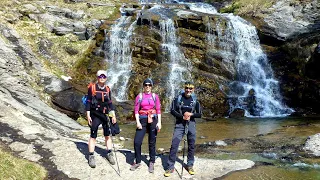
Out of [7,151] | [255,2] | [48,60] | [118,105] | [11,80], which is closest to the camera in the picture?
[7,151]

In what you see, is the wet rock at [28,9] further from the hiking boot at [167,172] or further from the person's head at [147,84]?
the hiking boot at [167,172]

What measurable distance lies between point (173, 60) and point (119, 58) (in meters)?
4.49

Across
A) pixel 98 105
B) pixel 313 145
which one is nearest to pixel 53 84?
pixel 98 105

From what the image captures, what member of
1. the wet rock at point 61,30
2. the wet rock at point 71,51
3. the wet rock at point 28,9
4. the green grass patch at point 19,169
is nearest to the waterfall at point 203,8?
the wet rock at point 61,30

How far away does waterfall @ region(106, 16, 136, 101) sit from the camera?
78.2 ft

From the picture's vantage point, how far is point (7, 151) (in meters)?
9.19

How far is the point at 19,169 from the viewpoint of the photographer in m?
7.81

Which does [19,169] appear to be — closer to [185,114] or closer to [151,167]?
[151,167]

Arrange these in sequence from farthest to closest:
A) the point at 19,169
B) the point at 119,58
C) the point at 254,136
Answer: the point at 119,58, the point at 254,136, the point at 19,169

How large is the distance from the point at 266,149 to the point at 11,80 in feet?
46.6

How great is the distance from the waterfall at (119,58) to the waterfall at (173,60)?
3028mm

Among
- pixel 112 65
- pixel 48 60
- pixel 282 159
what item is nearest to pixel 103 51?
pixel 112 65

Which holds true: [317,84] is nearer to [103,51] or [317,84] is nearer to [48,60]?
[103,51]

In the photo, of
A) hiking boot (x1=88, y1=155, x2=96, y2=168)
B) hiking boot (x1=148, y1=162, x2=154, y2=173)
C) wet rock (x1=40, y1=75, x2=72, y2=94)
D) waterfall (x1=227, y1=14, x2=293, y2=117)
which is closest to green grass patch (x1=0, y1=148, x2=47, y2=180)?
hiking boot (x1=88, y1=155, x2=96, y2=168)
